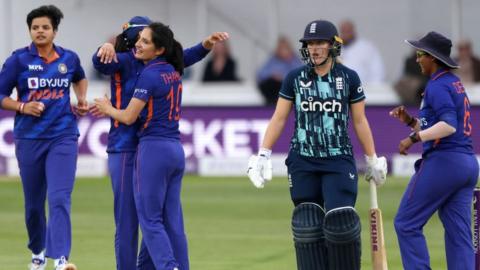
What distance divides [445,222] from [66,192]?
295 cm

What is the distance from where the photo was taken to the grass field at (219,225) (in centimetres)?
1137

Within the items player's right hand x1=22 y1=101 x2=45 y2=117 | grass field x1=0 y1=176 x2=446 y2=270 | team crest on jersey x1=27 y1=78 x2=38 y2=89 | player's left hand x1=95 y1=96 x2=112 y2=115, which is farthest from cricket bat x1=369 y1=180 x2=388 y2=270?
team crest on jersey x1=27 y1=78 x2=38 y2=89

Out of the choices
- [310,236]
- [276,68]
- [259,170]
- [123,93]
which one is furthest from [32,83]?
[276,68]

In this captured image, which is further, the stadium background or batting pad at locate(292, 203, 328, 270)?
the stadium background

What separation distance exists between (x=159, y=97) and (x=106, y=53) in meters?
0.49

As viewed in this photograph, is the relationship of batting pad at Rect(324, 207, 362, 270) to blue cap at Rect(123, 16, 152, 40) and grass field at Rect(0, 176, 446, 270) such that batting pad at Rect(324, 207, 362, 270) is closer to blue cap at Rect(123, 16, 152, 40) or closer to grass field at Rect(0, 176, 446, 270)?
blue cap at Rect(123, 16, 152, 40)

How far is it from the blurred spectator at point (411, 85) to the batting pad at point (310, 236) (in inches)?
475

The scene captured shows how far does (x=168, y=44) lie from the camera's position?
29.5 feet

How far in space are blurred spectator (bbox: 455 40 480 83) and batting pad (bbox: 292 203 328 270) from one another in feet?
42.4

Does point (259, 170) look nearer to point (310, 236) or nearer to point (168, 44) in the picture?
point (310, 236)

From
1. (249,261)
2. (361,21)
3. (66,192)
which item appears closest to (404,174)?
(361,21)

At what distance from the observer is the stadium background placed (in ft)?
41.0

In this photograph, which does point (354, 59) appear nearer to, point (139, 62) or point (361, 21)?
point (361, 21)

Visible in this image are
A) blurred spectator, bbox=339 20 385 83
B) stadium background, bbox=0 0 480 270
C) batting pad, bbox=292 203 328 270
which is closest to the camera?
batting pad, bbox=292 203 328 270
